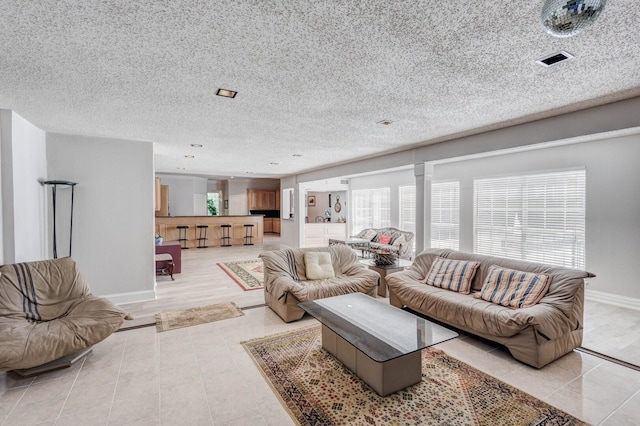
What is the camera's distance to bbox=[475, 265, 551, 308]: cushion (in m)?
3.07

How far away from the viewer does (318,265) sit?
4516mm

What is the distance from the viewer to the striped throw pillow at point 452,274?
12.2ft

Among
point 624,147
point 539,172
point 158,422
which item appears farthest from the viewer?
point 539,172

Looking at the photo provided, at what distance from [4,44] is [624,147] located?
6737 mm

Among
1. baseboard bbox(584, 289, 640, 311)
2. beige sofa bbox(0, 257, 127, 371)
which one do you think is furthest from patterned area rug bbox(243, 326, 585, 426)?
baseboard bbox(584, 289, 640, 311)

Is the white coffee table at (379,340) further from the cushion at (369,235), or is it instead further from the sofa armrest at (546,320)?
the cushion at (369,235)

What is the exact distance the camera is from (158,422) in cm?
206

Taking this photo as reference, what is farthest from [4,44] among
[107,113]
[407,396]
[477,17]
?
[407,396]

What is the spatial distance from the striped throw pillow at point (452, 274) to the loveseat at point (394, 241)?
299 centimetres

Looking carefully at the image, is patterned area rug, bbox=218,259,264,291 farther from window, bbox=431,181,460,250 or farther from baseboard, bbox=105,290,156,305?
window, bbox=431,181,460,250

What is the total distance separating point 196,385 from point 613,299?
18.7 ft

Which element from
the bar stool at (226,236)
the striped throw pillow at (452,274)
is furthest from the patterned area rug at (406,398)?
the bar stool at (226,236)

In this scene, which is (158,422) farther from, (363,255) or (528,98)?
(363,255)

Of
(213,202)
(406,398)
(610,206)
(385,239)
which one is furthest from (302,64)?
(213,202)
